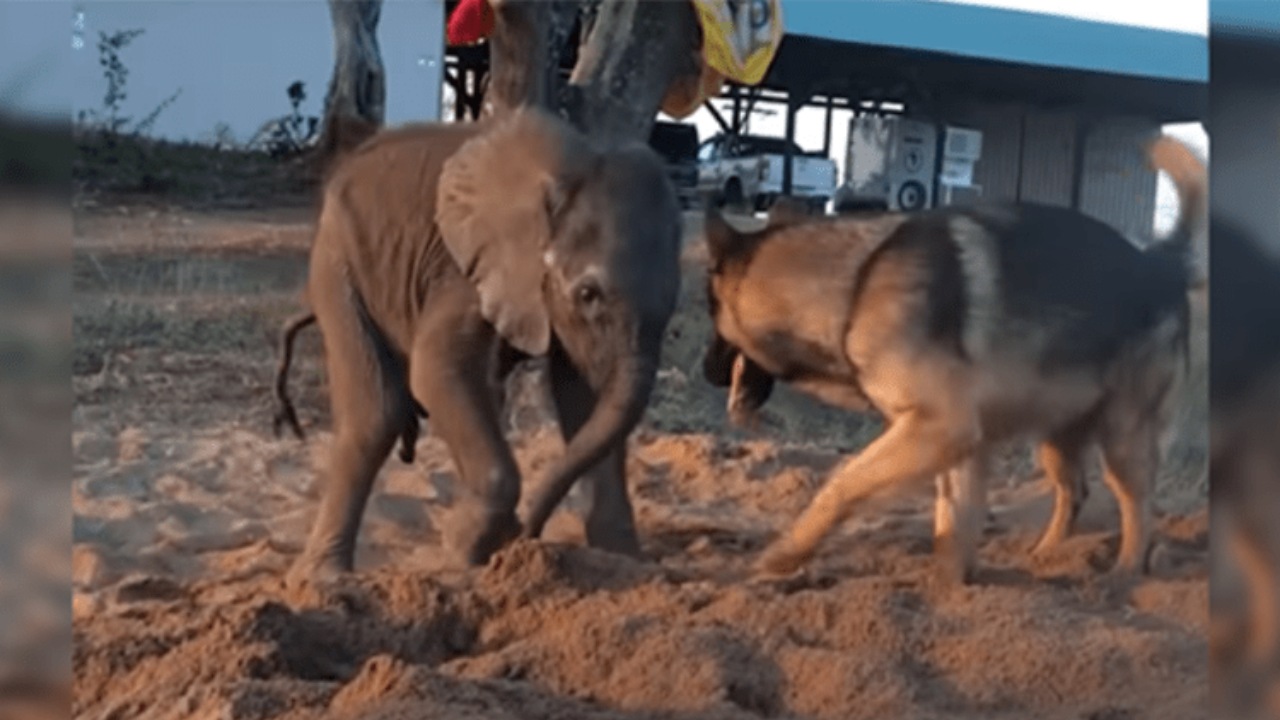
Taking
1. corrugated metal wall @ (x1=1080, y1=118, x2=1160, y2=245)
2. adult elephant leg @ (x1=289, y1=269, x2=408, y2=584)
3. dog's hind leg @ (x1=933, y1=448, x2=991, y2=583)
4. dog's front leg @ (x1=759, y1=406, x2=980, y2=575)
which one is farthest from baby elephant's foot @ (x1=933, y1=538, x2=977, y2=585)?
adult elephant leg @ (x1=289, y1=269, x2=408, y2=584)

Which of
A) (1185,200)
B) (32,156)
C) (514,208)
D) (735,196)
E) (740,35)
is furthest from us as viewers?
(735,196)

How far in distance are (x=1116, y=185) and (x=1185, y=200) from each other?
253 millimetres

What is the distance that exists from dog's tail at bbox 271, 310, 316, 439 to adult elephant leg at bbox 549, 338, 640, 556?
3.64 ft

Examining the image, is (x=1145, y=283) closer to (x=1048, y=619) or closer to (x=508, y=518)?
(x=1048, y=619)

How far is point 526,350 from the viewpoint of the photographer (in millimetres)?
5418

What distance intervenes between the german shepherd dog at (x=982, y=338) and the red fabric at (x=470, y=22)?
124cm

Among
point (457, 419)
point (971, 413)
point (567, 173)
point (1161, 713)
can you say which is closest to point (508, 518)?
point (457, 419)

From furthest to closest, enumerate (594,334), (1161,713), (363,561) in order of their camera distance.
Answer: (363,561) < (594,334) < (1161,713)

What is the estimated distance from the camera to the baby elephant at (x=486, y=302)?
5.20 m

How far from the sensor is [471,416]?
18.3 ft

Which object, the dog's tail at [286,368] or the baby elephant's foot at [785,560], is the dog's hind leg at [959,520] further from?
the dog's tail at [286,368]

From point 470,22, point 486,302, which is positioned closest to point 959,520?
point 486,302

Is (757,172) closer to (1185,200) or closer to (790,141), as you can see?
(790,141)

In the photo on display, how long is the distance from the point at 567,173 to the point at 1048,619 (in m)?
1.94
